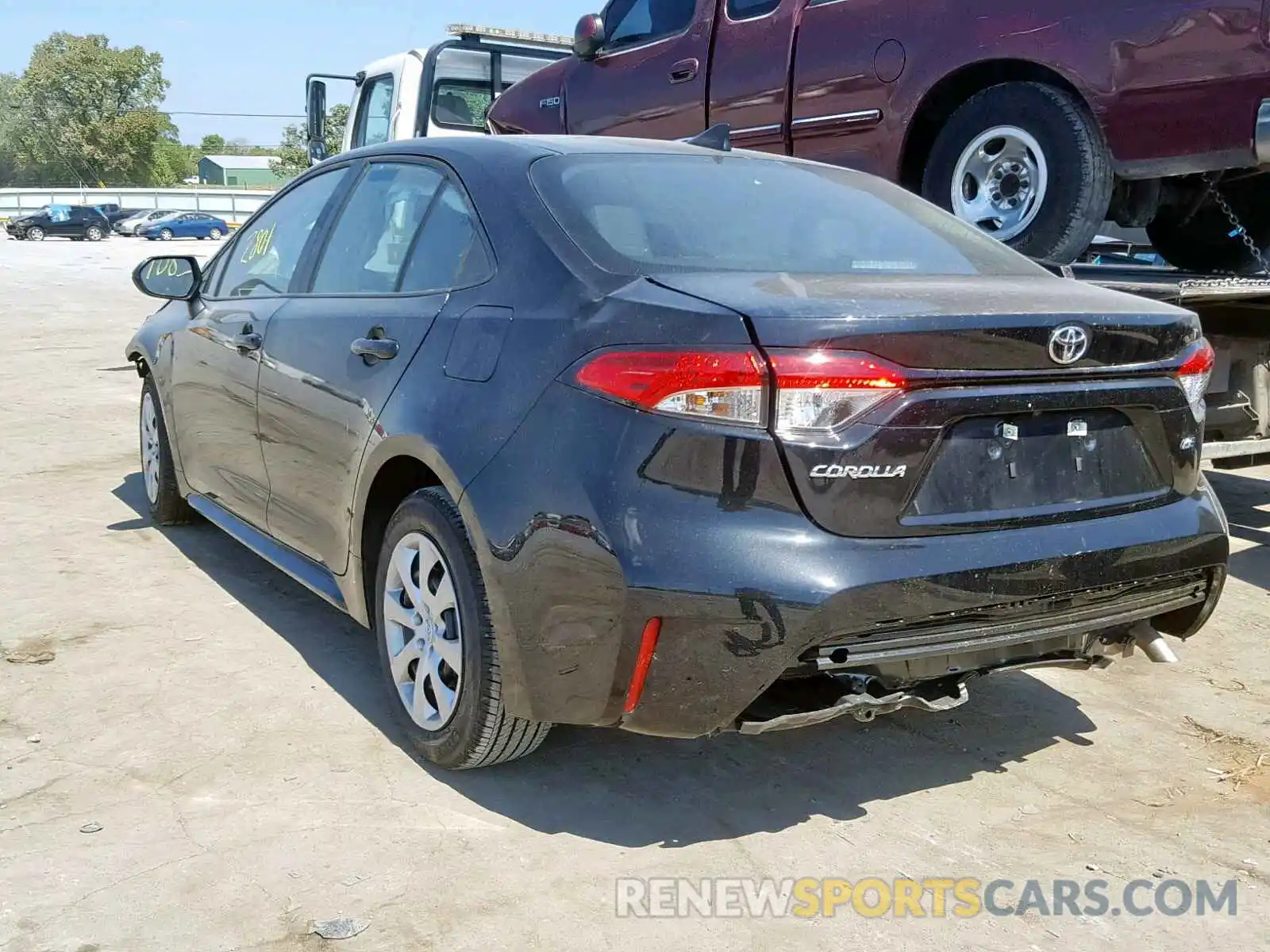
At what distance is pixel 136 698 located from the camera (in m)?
3.61

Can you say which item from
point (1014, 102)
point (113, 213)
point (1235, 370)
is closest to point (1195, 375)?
point (1235, 370)

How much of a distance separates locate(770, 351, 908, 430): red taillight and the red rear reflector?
0.47 m

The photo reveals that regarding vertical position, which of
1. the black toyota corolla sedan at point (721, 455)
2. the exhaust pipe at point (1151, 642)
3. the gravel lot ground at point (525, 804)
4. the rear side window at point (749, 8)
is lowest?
the gravel lot ground at point (525, 804)

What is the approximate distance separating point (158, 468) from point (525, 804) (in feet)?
9.78

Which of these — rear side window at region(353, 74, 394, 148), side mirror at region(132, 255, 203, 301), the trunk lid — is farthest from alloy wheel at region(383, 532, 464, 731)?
rear side window at region(353, 74, 394, 148)

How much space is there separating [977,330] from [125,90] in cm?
8701

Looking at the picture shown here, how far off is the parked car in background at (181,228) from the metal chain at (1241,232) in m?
48.1

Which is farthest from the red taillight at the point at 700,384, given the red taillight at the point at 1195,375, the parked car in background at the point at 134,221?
the parked car in background at the point at 134,221

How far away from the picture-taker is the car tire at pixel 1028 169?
5.07 metres

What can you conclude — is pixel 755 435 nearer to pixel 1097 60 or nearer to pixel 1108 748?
pixel 1108 748

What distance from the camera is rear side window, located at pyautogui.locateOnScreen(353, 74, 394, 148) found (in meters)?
11.1

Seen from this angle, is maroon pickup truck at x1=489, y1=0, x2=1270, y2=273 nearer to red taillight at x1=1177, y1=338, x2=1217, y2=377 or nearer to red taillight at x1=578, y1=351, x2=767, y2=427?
red taillight at x1=1177, y1=338, x2=1217, y2=377

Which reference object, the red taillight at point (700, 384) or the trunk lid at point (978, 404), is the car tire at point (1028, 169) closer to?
the trunk lid at point (978, 404)

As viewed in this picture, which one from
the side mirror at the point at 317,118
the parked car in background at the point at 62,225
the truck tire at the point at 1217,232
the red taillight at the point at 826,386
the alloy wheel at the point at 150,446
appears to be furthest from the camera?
the parked car in background at the point at 62,225
